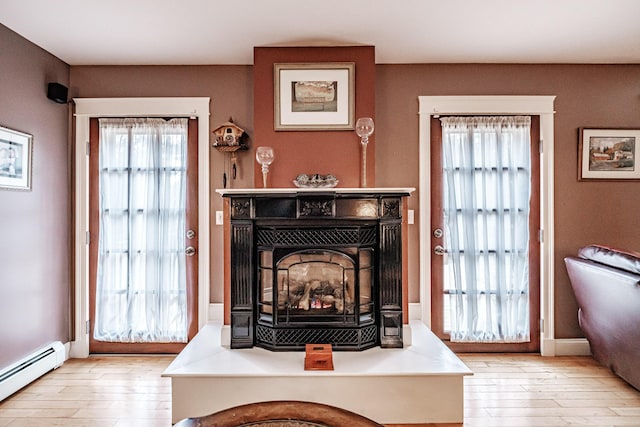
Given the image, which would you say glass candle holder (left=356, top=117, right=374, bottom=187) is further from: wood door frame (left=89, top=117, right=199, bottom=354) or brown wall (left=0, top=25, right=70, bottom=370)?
brown wall (left=0, top=25, right=70, bottom=370)

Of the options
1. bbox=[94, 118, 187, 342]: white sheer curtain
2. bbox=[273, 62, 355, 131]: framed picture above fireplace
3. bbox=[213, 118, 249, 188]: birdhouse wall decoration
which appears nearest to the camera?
bbox=[273, 62, 355, 131]: framed picture above fireplace

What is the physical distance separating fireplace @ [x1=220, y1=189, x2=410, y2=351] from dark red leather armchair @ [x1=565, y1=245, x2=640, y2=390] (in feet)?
4.37

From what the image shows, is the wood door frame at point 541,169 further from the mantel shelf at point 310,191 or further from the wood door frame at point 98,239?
the wood door frame at point 98,239

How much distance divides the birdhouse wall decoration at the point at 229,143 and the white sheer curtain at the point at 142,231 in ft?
1.14

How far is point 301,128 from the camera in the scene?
3055mm

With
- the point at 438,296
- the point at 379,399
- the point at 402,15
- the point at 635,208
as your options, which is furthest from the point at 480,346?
the point at 402,15

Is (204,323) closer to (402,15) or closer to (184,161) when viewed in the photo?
(184,161)

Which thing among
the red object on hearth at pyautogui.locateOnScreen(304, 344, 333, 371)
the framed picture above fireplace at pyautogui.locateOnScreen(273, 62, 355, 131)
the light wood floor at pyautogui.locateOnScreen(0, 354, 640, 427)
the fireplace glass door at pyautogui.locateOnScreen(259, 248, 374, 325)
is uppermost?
the framed picture above fireplace at pyautogui.locateOnScreen(273, 62, 355, 131)

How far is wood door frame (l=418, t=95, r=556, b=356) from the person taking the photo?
134 inches

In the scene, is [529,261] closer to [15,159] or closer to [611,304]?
[611,304]

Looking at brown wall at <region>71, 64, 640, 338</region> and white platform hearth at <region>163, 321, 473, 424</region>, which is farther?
brown wall at <region>71, 64, 640, 338</region>

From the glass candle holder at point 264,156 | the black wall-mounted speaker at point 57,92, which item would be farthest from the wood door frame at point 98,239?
the glass candle holder at point 264,156

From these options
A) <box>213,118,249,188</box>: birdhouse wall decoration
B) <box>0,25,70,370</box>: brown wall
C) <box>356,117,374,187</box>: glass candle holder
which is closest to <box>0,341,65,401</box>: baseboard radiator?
<box>0,25,70,370</box>: brown wall

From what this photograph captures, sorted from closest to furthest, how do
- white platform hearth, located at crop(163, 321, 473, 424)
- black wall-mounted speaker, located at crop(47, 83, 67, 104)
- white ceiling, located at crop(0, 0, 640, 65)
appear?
white platform hearth, located at crop(163, 321, 473, 424)
white ceiling, located at crop(0, 0, 640, 65)
black wall-mounted speaker, located at crop(47, 83, 67, 104)
